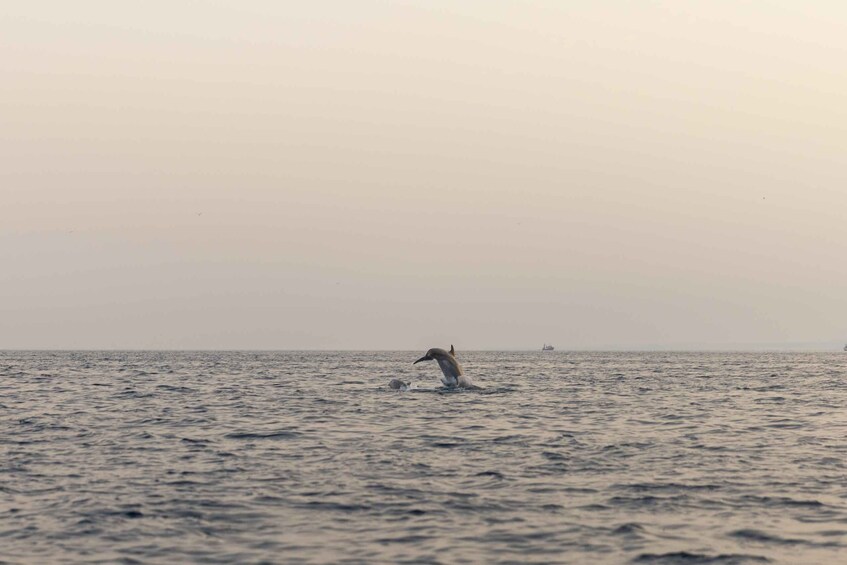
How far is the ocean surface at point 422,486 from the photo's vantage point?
14.4 meters

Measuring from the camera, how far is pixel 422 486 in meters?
19.4

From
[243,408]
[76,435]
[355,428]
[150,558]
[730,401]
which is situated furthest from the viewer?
[730,401]

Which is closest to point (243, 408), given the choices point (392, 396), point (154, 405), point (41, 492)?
point (154, 405)

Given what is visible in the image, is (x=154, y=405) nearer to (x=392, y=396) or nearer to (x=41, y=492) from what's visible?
(x=392, y=396)

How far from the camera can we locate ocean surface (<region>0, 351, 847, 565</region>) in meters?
14.4

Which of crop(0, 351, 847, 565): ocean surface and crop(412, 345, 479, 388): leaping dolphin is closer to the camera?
crop(0, 351, 847, 565): ocean surface

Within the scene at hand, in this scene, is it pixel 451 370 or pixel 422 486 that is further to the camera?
pixel 451 370

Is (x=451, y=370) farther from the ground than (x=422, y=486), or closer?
farther from the ground

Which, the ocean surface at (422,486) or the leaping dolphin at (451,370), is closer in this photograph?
the ocean surface at (422,486)

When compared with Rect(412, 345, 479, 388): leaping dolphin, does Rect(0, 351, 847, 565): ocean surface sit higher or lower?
lower

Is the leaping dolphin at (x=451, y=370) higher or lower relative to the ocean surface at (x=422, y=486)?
higher

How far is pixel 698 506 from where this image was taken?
17.4 m

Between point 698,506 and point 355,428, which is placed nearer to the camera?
point 698,506

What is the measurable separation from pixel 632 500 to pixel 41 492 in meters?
11.4
